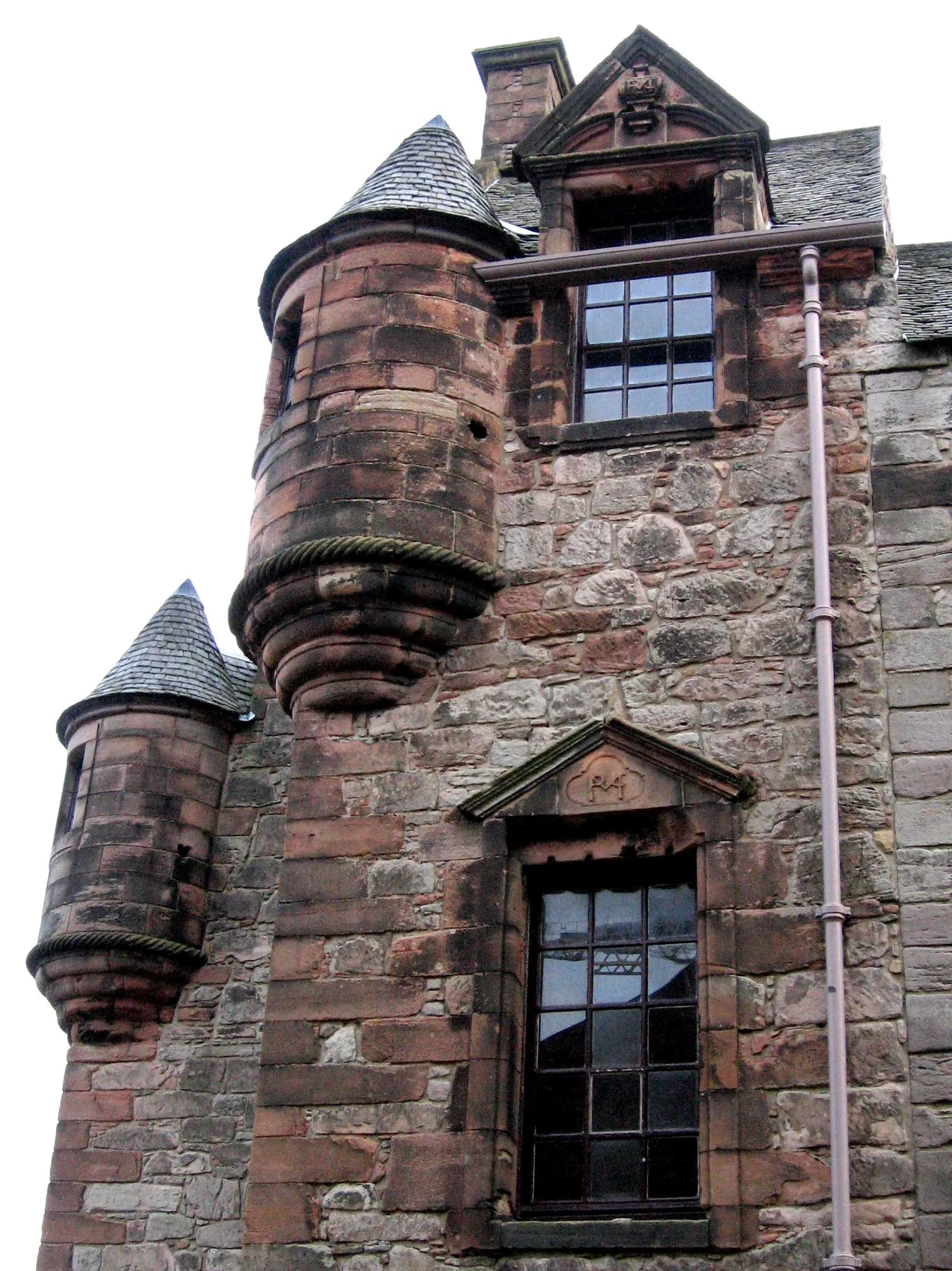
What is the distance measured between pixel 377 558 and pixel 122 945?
133 inches

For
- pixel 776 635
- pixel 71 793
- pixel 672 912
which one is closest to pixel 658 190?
pixel 776 635

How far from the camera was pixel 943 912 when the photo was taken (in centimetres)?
940

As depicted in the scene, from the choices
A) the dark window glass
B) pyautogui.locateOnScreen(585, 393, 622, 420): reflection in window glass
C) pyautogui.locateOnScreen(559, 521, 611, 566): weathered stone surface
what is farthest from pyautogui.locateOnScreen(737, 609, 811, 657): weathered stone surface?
the dark window glass

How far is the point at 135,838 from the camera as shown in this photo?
12.8 meters

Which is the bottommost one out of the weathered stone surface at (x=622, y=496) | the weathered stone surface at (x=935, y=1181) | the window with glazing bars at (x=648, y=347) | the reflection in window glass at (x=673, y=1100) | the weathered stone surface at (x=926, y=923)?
the weathered stone surface at (x=935, y=1181)

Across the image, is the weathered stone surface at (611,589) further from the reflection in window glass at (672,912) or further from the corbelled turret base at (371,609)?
the reflection in window glass at (672,912)

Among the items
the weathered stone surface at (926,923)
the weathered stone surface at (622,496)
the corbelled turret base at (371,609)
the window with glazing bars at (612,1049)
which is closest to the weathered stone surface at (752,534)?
the weathered stone surface at (622,496)

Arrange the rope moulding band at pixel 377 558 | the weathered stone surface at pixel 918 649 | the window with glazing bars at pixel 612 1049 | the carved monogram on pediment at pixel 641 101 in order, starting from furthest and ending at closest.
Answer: the carved monogram on pediment at pixel 641 101 → the rope moulding band at pixel 377 558 → the weathered stone surface at pixel 918 649 → the window with glazing bars at pixel 612 1049

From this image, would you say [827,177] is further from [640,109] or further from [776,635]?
[776,635]

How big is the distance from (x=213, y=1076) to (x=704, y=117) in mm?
7038

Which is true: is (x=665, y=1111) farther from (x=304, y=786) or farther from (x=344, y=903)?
(x=304, y=786)

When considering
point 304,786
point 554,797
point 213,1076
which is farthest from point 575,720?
point 213,1076

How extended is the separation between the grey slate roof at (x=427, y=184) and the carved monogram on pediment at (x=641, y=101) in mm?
1094

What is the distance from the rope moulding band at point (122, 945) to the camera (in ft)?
40.7
